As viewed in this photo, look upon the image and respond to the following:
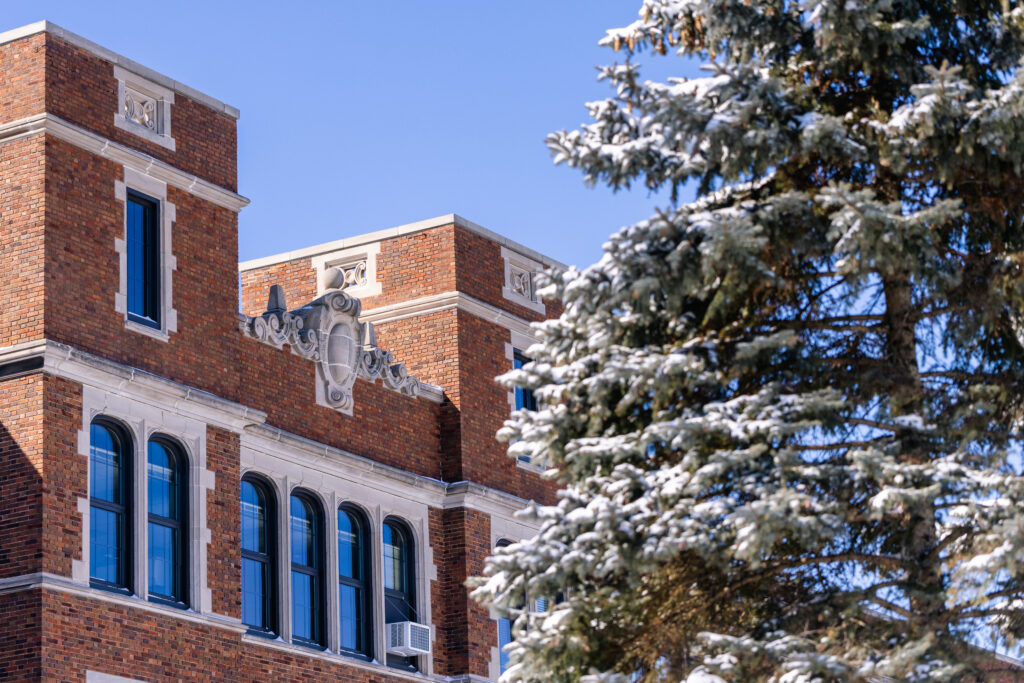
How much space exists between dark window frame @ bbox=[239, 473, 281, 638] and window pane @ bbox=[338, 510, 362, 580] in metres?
1.37

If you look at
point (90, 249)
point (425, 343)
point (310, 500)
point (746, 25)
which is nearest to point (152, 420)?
point (90, 249)

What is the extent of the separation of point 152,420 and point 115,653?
268cm

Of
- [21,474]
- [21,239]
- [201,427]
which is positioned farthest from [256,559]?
[21,239]

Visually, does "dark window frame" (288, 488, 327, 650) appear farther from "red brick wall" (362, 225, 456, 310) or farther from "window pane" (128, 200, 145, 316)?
"red brick wall" (362, 225, 456, 310)

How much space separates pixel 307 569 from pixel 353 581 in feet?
3.30

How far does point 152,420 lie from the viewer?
19.8m

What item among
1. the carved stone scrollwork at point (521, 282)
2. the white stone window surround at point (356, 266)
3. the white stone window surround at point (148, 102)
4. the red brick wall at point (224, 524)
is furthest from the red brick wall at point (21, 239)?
the carved stone scrollwork at point (521, 282)

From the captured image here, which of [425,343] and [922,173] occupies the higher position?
[425,343]

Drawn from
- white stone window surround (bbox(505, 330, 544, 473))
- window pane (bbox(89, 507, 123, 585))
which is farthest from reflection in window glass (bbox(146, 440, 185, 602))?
white stone window surround (bbox(505, 330, 544, 473))

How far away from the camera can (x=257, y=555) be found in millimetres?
21797

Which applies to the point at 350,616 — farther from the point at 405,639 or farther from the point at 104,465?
the point at 104,465

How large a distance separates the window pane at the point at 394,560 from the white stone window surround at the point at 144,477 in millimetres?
4193

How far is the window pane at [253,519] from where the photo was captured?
21.7 meters

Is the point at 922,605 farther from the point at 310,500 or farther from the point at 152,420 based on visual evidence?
the point at 310,500
